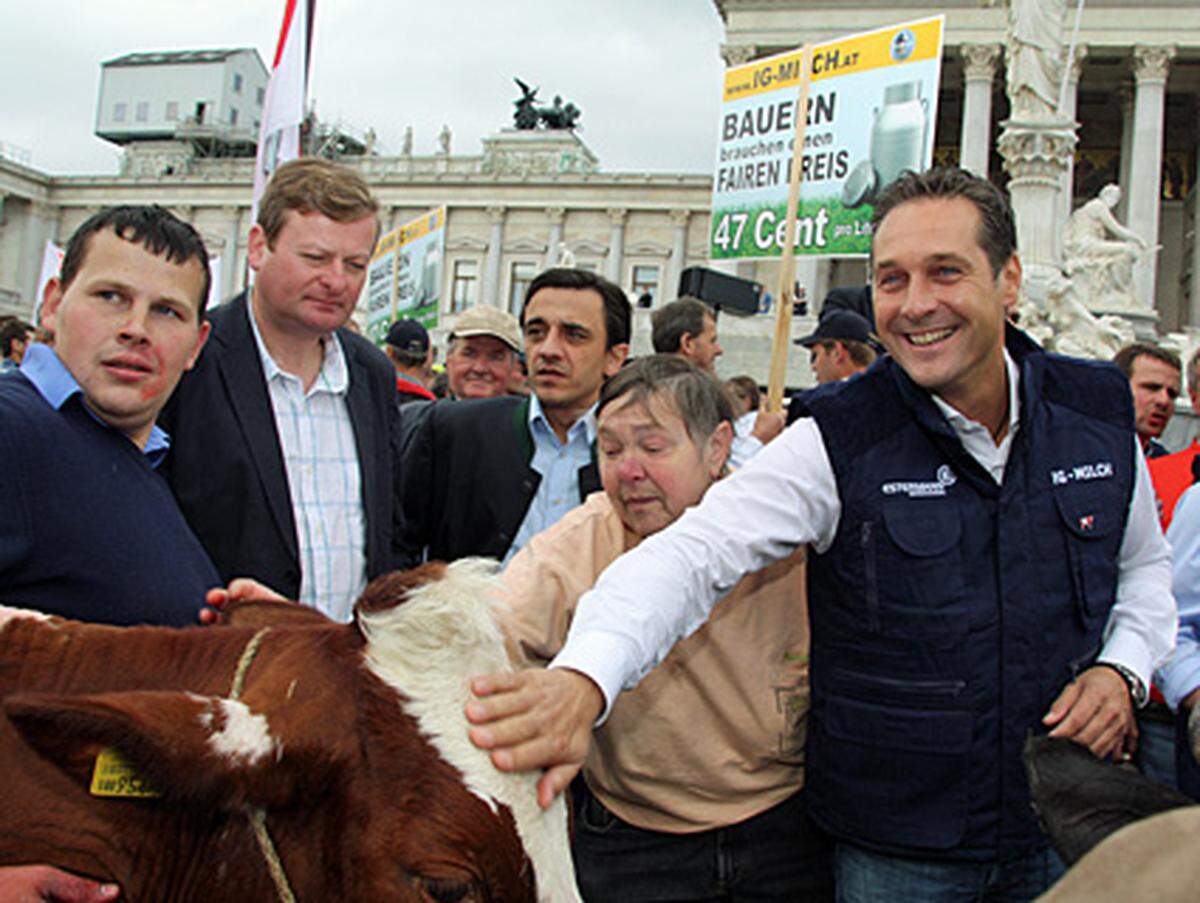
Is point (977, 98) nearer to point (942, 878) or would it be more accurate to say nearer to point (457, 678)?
point (942, 878)

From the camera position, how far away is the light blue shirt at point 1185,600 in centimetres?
272

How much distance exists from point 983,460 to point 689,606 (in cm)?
80

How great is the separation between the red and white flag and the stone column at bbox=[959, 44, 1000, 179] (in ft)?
124

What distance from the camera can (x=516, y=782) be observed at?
1407mm

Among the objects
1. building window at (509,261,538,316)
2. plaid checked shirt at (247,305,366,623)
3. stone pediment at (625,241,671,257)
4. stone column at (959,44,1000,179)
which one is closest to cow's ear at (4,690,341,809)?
plaid checked shirt at (247,305,366,623)

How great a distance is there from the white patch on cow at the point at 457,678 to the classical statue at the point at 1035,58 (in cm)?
1745

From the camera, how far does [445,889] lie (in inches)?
51.1

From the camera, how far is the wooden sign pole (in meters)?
5.75

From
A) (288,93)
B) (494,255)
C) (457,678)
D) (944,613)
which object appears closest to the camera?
(457,678)

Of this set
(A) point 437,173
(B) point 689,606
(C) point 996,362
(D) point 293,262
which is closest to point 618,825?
(B) point 689,606

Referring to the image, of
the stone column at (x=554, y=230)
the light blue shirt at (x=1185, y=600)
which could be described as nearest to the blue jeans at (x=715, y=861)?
the light blue shirt at (x=1185, y=600)

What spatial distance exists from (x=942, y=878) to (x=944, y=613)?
1.90 feet

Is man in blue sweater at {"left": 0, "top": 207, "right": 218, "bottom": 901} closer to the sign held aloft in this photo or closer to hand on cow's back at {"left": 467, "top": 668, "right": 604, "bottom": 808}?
hand on cow's back at {"left": 467, "top": 668, "right": 604, "bottom": 808}

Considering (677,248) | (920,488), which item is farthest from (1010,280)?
(677,248)
